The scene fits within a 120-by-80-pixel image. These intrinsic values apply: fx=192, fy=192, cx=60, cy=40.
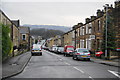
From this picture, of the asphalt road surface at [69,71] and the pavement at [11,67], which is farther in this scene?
the pavement at [11,67]

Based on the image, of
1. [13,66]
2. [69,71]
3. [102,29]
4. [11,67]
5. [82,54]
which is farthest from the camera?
[102,29]

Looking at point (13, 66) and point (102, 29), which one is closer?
point (13, 66)

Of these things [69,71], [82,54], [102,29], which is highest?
[102,29]

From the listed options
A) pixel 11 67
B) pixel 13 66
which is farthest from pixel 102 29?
pixel 11 67

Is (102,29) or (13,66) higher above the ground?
(102,29)

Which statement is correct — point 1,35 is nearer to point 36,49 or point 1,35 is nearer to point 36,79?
point 36,79

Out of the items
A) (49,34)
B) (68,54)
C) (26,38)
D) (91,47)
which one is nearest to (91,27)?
(91,47)

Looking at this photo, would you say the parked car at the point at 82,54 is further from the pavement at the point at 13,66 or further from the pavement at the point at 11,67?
the pavement at the point at 11,67

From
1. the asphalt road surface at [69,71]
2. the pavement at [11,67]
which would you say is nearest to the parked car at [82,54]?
the asphalt road surface at [69,71]

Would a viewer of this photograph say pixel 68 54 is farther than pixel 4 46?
Yes

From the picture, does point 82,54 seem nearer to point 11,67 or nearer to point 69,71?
point 69,71

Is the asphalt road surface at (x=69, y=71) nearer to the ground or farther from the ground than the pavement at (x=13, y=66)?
nearer to the ground

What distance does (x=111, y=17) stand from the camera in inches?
1091

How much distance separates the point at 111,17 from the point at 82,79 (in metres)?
19.3
